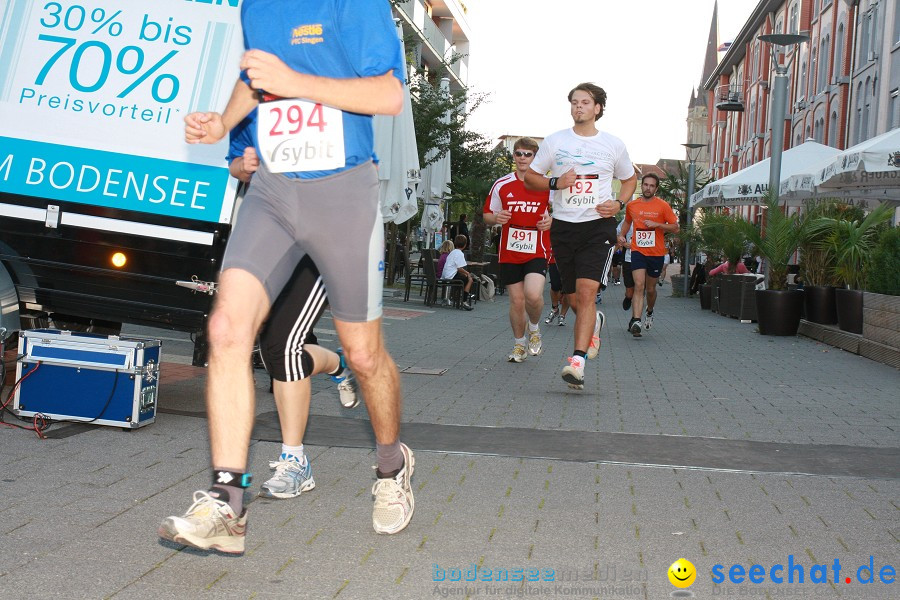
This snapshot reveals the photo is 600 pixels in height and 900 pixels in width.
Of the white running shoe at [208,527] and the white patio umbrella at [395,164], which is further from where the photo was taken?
the white patio umbrella at [395,164]

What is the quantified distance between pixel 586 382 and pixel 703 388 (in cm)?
93

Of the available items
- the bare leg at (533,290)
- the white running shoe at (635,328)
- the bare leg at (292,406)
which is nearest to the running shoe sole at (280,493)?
the bare leg at (292,406)

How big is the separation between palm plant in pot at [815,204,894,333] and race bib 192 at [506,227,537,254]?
509cm

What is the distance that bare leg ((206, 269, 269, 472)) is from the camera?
11.6 ft

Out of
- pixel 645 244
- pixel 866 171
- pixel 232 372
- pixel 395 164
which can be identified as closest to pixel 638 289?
pixel 645 244

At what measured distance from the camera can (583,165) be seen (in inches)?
353

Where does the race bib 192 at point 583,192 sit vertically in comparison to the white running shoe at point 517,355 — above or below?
above

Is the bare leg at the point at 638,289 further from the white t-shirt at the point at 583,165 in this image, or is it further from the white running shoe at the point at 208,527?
the white running shoe at the point at 208,527

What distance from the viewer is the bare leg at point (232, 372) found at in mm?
3543

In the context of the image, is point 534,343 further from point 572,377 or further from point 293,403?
point 293,403

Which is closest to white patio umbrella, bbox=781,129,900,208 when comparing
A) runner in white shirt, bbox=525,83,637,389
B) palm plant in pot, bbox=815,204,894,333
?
palm plant in pot, bbox=815,204,894,333

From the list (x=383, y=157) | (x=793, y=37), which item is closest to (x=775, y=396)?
(x=383, y=157)

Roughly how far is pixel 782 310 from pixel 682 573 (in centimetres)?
1298

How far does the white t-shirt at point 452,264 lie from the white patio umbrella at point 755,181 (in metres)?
5.26
